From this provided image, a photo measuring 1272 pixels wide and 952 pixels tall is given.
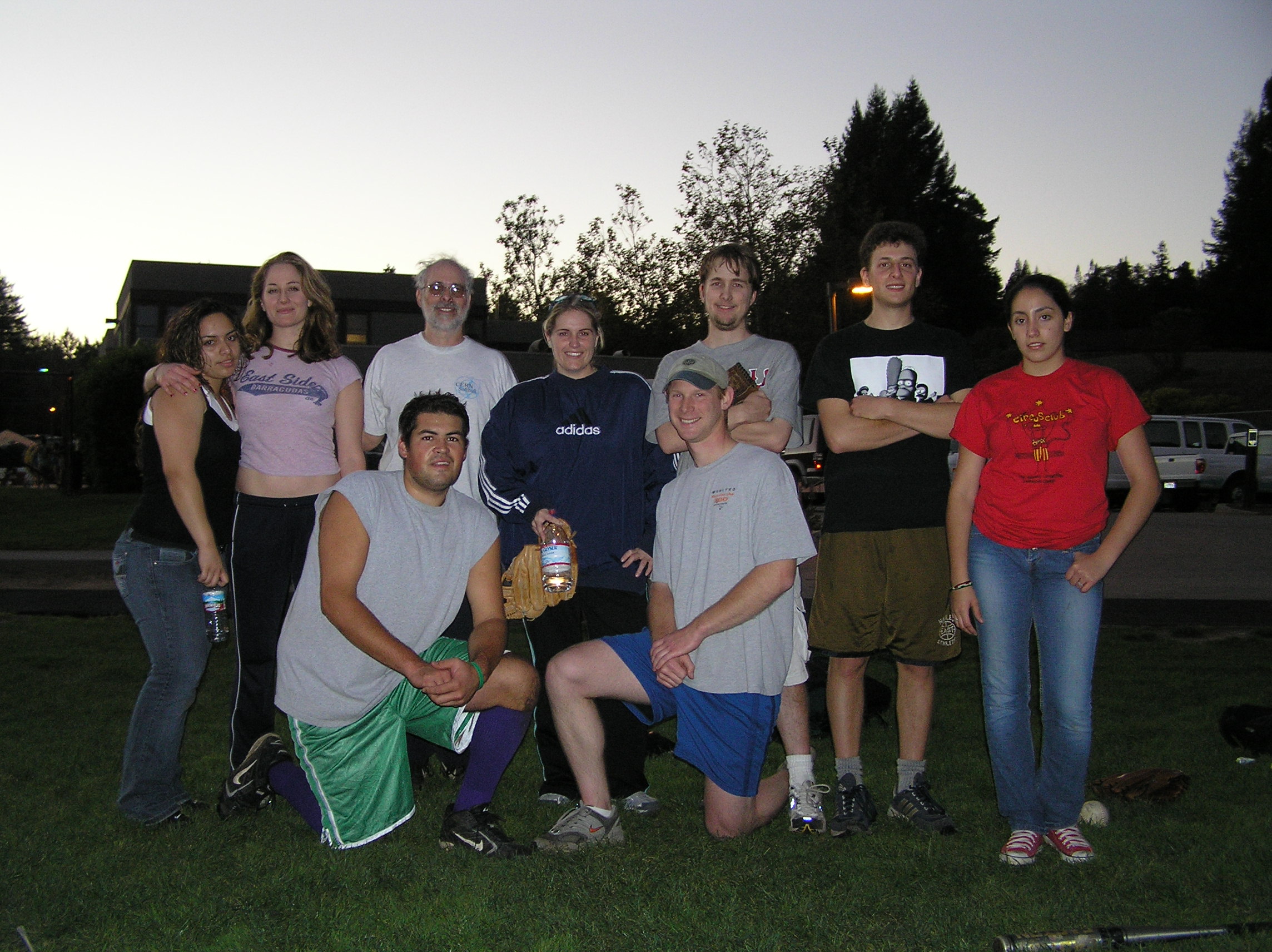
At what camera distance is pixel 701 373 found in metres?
4.06

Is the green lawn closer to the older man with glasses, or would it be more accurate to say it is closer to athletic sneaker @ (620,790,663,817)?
the older man with glasses

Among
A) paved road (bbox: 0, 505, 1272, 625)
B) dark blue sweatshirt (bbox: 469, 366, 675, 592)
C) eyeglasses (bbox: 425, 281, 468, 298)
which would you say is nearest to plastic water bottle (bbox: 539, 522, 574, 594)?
dark blue sweatshirt (bbox: 469, 366, 675, 592)

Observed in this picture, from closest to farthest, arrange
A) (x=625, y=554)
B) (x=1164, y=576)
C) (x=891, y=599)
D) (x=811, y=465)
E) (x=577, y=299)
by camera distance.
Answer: (x=891, y=599) < (x=625, y=554) < (x=577, y=299) < (x=1164, y=576) < (x=811, y=465)

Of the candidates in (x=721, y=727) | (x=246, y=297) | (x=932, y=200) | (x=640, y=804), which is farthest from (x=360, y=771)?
(x=932, y=200)

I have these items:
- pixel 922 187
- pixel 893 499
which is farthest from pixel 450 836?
pixel 922 187

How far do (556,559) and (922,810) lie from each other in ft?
5.94

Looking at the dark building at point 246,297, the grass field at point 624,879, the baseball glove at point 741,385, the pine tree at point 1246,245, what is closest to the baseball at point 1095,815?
the grass field at point 624,879

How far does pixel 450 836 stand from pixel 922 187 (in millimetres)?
63556

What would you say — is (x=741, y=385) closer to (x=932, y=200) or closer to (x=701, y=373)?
(x=701, y=373)

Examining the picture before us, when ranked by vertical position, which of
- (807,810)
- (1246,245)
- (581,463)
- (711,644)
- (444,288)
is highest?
(1246,245)

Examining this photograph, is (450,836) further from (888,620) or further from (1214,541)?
(1214,541)

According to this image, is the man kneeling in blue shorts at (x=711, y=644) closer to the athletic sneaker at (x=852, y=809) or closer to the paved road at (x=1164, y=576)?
the athletic sneaker at (x=852, y=809)

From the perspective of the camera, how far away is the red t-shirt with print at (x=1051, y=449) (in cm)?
380

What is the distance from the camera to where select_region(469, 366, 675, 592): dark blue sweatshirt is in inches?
185
